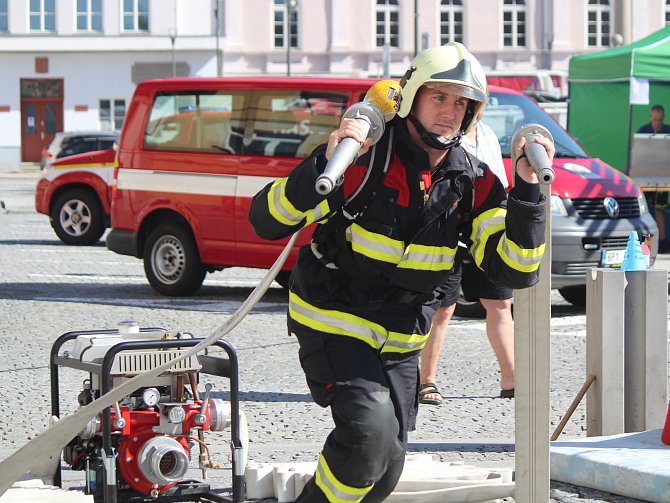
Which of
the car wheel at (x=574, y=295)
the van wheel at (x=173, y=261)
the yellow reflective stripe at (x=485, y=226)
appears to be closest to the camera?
the yellow reflective stripe at (x=485, y=226)

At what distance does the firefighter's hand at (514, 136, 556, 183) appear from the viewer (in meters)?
4.08

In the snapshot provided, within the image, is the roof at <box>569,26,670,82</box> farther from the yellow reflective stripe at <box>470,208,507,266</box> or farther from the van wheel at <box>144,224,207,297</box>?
the yellow reflective stripe at <box>470,208,507,266</box>

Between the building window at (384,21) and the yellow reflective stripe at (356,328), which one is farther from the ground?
the building window at (384,21)

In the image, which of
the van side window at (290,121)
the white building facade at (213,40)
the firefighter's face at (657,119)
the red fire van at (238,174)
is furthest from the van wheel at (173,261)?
the white building facade at (213,40)

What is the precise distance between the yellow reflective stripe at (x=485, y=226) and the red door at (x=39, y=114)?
178ft

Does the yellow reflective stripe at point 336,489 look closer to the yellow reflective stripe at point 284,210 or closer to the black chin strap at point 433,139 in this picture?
the yellow reflective stripe at point 284,210

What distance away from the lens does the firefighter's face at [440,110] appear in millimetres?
4215

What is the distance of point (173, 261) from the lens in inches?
522

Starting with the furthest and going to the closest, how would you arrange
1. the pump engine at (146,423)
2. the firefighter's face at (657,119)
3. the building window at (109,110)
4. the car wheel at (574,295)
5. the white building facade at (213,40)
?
1. the building window at (109,110)
2. the white building facade at (213,40)
3. the firefighter's face at (657,119)
4. the car wheel at (574,295)
5. the pump engine at (146,423)

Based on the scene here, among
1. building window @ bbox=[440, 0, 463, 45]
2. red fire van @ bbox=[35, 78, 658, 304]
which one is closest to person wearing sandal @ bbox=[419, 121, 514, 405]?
red fire van @ bbox=[35, 78, 658, 304]

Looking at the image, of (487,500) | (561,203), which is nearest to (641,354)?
(487,500)

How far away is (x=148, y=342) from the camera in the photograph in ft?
16.7

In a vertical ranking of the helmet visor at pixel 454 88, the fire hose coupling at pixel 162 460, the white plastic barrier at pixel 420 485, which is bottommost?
the white plastic barrier at pixel 420 485

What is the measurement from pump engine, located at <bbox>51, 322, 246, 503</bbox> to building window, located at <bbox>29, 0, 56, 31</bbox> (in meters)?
53.6
